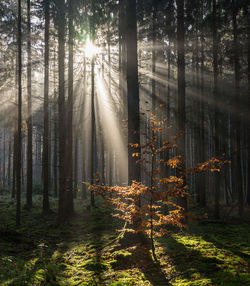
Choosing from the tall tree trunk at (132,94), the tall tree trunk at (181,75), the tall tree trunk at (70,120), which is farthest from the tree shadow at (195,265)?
the tall tree trunk at (70,120)

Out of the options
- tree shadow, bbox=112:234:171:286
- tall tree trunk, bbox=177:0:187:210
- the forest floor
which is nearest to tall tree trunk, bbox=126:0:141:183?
tree shadow, bbox=112:234:171:286

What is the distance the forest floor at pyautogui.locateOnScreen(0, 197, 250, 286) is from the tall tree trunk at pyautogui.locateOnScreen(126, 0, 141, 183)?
7.27ft

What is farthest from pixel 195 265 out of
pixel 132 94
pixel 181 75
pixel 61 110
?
pixel 61 110

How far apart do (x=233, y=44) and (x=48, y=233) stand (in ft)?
41.3

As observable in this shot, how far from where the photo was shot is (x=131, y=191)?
220 inches

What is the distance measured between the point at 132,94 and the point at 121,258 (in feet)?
15.6

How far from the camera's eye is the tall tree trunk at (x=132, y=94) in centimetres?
713

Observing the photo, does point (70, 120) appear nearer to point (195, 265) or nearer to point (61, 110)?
point (61, 110)

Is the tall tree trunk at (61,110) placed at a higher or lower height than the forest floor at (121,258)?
higher

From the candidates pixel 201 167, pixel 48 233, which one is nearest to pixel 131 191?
pixel 201 167

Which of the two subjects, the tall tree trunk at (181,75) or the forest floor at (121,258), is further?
the tall tree trunk at (181,75)

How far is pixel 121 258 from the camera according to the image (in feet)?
19.4

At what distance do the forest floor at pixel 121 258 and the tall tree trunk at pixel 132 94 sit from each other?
2.21m

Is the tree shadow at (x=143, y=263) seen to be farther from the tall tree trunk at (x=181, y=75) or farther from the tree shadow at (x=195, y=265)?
the tall tree trunk at (x=181, y=75)
